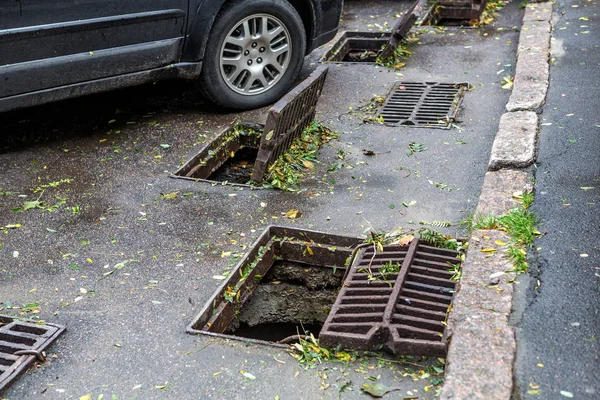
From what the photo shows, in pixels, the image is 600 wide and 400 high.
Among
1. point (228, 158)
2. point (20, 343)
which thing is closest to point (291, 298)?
point (20, 343)

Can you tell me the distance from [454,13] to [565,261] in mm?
6349

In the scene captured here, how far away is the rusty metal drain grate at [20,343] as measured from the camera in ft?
11.1

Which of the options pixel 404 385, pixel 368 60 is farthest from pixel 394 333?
pixel 368 60

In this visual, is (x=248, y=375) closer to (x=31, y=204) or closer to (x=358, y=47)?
(x=31, y=204)

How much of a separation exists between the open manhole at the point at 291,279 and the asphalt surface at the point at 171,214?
0.11 metres

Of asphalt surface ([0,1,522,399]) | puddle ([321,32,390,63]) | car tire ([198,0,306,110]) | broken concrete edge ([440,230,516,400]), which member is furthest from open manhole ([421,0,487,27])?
broken concrete edge ([440,230,516,400])

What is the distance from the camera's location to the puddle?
8.25m

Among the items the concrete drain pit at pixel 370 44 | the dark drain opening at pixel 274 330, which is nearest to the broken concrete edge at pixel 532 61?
the concrete drain pit at pixel 370 44

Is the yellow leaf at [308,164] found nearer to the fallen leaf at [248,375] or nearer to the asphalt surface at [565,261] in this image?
the asphalt surface at [565,261]

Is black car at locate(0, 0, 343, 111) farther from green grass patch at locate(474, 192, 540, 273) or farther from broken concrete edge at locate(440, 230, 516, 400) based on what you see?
broken concrete edge at locate(440, 230, 516, 400)

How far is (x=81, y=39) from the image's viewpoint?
18.3 feet

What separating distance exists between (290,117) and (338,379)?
8.22ft

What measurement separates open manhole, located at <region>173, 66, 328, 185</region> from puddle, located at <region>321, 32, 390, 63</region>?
2278 millimetres

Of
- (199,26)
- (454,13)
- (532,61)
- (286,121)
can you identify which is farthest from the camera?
(454,13)
